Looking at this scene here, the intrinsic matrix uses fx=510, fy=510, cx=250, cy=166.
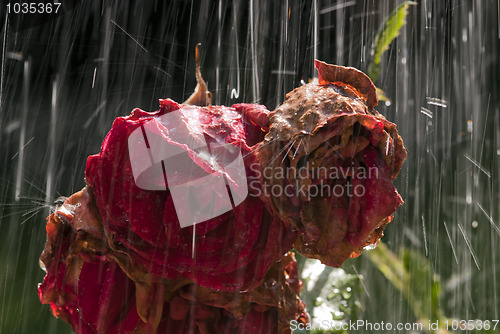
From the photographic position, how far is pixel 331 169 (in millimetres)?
459

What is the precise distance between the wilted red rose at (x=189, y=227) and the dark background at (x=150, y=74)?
50 centimetres

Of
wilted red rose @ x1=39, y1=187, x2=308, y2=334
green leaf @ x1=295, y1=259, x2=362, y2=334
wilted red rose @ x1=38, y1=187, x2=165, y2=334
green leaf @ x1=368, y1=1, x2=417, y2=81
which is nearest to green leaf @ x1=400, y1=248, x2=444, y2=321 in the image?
green leaf @ x1=295, y1=259, x2=362, y2=334

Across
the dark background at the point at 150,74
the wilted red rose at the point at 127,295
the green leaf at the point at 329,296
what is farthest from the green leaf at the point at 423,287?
the wilted red rose at the point at 127,295

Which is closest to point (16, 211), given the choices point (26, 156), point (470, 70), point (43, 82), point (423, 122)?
point (26, 156)

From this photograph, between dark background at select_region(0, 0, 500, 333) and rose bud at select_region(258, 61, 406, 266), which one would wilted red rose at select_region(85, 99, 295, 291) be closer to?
rose bud at select_region(258, 61, 406, 266)

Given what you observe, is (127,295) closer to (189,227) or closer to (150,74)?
(189,227)

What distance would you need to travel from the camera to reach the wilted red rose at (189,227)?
48 centimetres

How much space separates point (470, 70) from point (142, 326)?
5.61 feet

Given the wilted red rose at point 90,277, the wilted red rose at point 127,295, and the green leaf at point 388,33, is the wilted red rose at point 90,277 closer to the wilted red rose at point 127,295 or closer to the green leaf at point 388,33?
the wilted red rose at point 127,295

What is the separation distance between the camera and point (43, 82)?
1.28 metres

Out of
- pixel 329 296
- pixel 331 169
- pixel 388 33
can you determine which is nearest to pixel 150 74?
pixel 388 33

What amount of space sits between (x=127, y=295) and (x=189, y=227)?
141mm

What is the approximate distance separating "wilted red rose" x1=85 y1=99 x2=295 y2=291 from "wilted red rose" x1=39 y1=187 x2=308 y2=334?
0.12 feet

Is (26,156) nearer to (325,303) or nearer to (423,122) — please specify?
(325,303)
